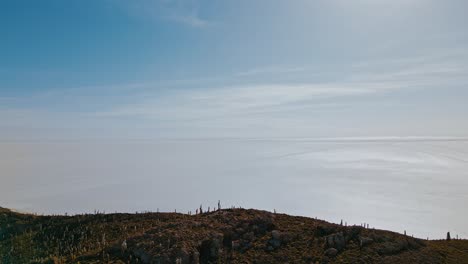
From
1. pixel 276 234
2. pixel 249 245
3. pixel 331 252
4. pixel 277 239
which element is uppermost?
pixel 276 234

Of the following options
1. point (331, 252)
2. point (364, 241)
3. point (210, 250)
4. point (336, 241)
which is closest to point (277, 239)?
point (331, 252)

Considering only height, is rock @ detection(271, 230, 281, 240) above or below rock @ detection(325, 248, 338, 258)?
above

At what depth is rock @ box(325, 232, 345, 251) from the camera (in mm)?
45856

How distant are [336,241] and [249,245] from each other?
43.1ft

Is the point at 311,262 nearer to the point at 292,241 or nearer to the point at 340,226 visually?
the point at 292,241

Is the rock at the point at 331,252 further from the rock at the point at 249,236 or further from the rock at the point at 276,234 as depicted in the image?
the rock at the point at 249,236

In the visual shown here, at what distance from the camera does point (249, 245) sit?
4684cm

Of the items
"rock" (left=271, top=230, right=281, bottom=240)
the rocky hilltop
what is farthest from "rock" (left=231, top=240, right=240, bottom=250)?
Result: "rock" (left=271, top=230, right=281, bottom=240)

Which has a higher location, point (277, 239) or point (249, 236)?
point (249, 236)

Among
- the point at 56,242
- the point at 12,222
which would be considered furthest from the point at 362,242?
the point at 12,222

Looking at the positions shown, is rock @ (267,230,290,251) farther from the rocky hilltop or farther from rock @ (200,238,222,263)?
rock @ (200,238,222,263)

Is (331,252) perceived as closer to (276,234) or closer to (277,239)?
(277,239)

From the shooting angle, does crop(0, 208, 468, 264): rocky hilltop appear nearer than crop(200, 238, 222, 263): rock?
Yes

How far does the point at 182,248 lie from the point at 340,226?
26000 millimetres
